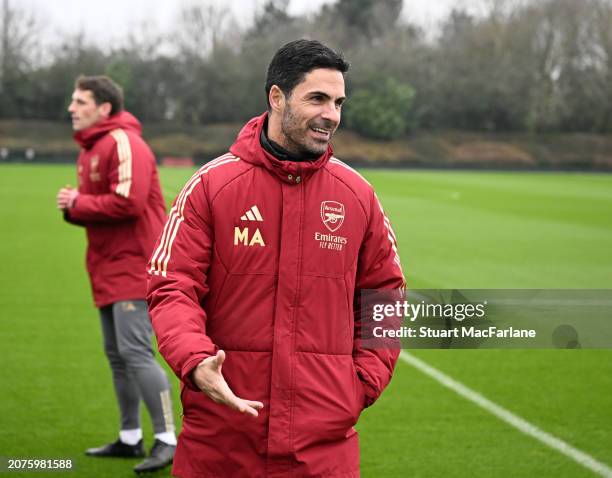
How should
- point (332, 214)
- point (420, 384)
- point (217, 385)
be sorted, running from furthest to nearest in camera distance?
1. point (420, 384)
2. point (332, 214)
3. point (217, 385)

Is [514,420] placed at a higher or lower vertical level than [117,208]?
lower

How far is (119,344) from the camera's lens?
213 inches

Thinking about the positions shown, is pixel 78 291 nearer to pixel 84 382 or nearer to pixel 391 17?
→ pixel 84 382

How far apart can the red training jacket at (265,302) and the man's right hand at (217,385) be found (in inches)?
8.5

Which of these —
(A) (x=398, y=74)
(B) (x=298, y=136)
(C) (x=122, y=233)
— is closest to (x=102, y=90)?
(C) (x=122, y=233)

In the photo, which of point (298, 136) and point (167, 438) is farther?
point (167, 438)

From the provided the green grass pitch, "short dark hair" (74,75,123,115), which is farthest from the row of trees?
"short dark hair" (74,75,123,115)

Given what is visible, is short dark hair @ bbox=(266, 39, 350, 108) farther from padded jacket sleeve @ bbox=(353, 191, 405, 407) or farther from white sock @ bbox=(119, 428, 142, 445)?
white sock @ bbox=(119, 428, 142, 445)

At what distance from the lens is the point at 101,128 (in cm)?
554

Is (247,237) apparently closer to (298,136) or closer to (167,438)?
(298,136)

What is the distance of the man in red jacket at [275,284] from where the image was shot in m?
2.95

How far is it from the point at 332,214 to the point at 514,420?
4.03 metres

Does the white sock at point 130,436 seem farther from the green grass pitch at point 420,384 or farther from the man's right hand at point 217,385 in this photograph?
the man's right hand at point 217,385

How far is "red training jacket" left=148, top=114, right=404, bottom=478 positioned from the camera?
2.95 meters
